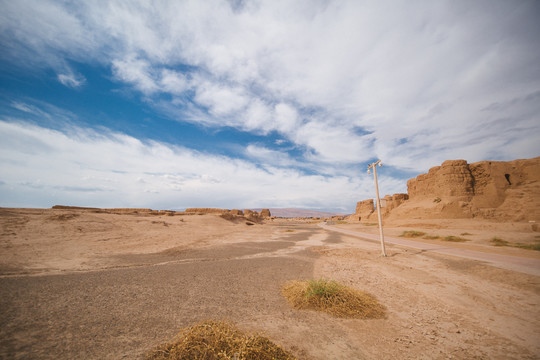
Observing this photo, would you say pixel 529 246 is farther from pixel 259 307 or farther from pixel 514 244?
pixel 259 307

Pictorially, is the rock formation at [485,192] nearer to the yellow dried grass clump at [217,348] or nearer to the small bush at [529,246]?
the small bush at [529,246]

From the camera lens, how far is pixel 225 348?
2527mm

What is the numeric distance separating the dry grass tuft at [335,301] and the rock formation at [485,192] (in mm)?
36856

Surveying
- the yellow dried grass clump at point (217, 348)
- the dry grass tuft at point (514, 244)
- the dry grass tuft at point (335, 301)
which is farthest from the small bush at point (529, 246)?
the yellow dried grass clump at point (217, 348)

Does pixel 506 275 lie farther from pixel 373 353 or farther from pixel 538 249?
pixel 538 249

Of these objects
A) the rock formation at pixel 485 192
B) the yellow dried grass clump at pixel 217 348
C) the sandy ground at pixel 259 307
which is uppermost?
the rock formation at pixel 485 192

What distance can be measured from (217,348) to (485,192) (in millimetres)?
45851

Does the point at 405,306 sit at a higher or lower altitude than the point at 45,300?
lower

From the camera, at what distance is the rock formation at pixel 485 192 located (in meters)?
26.8

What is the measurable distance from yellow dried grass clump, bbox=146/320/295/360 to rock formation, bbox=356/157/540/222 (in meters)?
39.9

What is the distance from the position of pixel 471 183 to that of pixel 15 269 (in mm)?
50366

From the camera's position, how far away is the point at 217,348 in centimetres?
249

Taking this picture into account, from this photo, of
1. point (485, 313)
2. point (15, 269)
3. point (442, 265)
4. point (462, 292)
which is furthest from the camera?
point (442, 265)

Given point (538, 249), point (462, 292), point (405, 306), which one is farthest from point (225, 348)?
point (538, 249)
